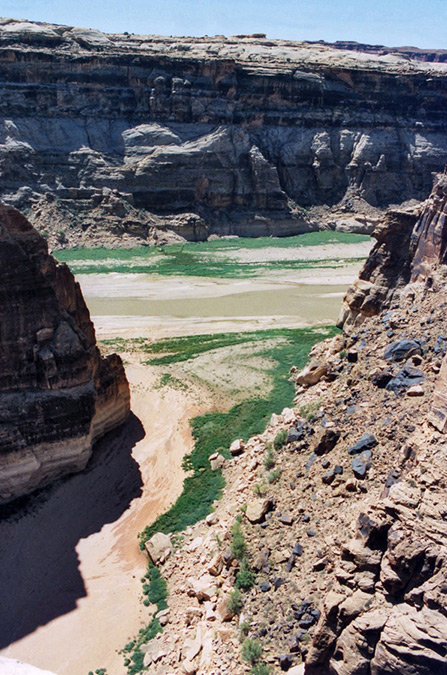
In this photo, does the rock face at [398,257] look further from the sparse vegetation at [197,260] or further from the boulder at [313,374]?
the sparse vegetation at [197,260]

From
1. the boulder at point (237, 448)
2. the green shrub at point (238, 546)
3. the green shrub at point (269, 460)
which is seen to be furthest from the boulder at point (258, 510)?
the boulder at point (237, 448)

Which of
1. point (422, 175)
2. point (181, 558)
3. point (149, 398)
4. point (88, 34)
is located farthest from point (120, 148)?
point (181, 558)

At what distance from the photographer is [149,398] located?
25062 millimetres

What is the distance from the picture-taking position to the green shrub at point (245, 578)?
42.2 ft

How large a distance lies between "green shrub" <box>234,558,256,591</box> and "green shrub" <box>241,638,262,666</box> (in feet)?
4.75

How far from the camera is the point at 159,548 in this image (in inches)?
635

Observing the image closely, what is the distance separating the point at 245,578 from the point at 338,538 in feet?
8.49

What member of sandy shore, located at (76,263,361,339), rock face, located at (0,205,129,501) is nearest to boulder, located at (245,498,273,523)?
rock face, located at (0,205,129,501)

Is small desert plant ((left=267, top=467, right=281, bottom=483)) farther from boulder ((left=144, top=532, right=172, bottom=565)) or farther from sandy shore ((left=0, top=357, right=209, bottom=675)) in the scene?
sandy shore ((left=0, top=357, right=209, bottom=675))

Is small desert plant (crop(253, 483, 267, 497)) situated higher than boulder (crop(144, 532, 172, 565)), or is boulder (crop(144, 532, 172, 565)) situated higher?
→ small desert plant (crop(253, 483, 267, 497))

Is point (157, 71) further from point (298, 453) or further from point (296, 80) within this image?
point (298, 453)

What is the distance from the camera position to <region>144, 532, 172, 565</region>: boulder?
15945 millimetres

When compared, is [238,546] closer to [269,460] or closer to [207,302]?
[269,460]

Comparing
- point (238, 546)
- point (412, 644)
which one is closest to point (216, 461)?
point (238, 546)
